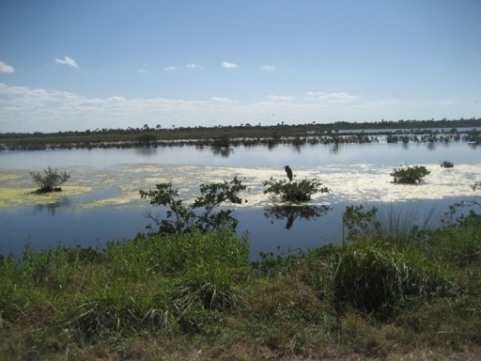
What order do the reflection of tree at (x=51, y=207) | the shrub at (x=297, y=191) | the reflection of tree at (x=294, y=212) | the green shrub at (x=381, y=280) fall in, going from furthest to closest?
the shrub at (x=297, y=191) → the reflection of tree at (x=51, y=207) → the reflection of tree at (x=294, y=212) → the green shrub at (x=381, y=280)

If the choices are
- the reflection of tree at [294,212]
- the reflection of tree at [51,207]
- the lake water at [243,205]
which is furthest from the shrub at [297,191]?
the reflection of tree at [51,207]

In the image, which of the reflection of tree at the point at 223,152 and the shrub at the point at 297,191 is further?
the reflection of tree at the point at 223,152

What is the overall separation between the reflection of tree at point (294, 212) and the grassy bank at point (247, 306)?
6.22 m

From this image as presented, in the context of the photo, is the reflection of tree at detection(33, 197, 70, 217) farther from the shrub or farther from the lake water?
the shrub

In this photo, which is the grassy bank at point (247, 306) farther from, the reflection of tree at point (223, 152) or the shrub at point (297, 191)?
the reflection of tree at point (223, 152)

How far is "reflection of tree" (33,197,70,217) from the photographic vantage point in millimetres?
13305

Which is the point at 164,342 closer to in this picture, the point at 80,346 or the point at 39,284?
the point at 80,346

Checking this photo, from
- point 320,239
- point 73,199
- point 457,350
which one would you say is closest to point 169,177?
point 73,199

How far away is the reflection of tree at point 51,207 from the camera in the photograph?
13.3 m

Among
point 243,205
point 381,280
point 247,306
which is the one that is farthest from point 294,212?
point 247,306

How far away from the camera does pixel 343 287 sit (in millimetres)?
4551

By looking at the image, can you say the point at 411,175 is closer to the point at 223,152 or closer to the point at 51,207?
the point at 51,207

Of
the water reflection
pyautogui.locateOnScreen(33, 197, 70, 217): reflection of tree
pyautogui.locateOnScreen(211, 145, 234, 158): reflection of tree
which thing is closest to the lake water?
pyautogui.locateOnScreen(33, 197, 70, 217): reflection of tree

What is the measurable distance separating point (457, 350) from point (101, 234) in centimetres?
868
